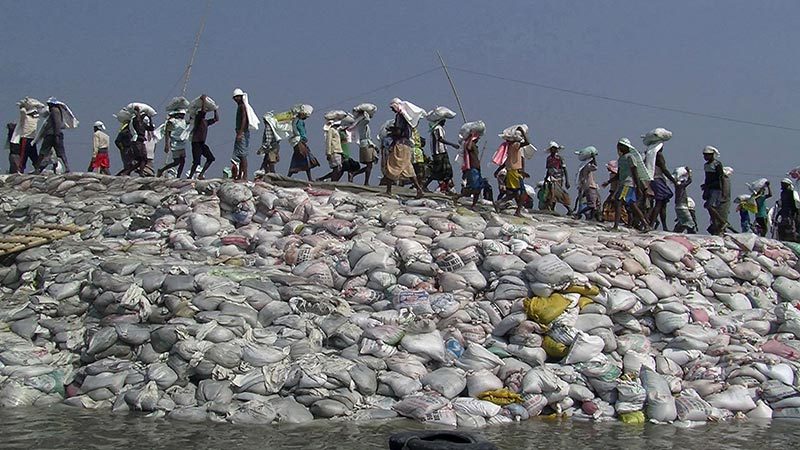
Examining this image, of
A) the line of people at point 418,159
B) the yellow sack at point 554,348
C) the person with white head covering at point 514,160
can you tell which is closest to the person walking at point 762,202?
the line of people at point 418,159

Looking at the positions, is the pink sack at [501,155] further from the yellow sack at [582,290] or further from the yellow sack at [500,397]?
the yellow sack at [500,397]

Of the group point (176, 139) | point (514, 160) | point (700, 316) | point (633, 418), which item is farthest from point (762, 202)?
point (176, 139)

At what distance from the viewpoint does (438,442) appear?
4012 millimetres

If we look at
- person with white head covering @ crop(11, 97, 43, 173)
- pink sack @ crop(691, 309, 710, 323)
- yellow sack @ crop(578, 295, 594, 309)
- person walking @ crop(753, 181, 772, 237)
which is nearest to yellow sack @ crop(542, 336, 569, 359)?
yellow sack @ crop(578, 295, 594, 309)

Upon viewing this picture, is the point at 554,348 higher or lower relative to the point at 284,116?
lower

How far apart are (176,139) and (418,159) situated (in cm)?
319

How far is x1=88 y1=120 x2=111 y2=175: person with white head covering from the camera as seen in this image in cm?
1270

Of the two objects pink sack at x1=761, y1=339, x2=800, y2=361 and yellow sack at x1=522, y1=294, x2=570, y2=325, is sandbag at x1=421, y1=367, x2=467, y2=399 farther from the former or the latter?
pink sack at x1=761, y1=339, x2=800, y2=361

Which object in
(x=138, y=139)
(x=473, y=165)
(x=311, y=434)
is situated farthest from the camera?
(x=138, y=139)

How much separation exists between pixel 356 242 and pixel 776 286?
12.8 ft

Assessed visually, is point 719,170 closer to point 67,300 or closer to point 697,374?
point 697,374

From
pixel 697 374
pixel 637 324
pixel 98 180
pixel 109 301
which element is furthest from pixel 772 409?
pixel 98 180

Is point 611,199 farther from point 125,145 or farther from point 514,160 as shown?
point 125,145

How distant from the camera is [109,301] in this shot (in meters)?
6.35
